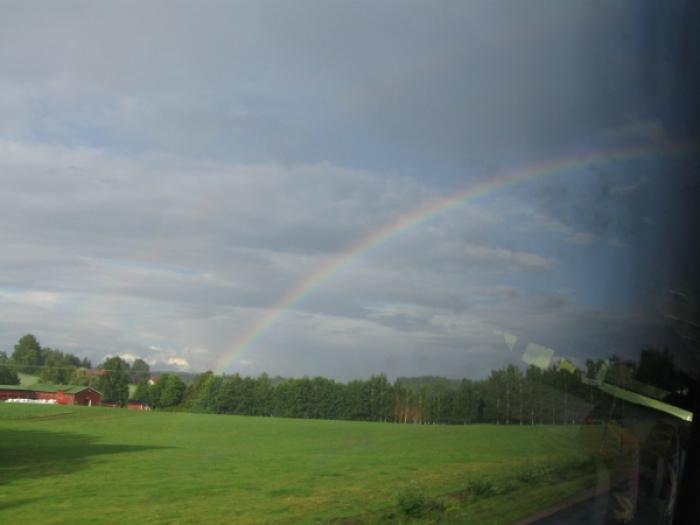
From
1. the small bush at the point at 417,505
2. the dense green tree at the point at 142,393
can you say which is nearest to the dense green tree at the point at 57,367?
the dense green tree at the point at 142,393

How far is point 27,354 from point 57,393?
0.80 metres

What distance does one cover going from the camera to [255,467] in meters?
8.80

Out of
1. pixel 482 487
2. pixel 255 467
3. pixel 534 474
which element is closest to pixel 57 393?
pixel 255 467

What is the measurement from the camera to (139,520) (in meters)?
5.92

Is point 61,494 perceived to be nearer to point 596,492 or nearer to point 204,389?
point 204,389

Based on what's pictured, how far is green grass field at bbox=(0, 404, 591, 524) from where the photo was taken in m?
6.16

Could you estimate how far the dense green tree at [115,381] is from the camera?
6745 millimetres

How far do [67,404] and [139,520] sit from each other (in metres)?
1.67

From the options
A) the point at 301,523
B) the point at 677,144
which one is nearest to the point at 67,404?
the point at 301,523

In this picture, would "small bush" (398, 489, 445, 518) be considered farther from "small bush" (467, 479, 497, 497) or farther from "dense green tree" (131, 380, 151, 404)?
"dense green tree" (131, 380, 151, 404)

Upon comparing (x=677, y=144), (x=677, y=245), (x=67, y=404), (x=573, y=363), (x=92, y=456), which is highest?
(x=677, y=144)

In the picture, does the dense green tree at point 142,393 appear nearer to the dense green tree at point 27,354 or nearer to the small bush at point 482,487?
the dense green tree at point 27,354

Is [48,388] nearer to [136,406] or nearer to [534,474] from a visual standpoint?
[136,406]

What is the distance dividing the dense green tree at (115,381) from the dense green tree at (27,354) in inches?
26.3
